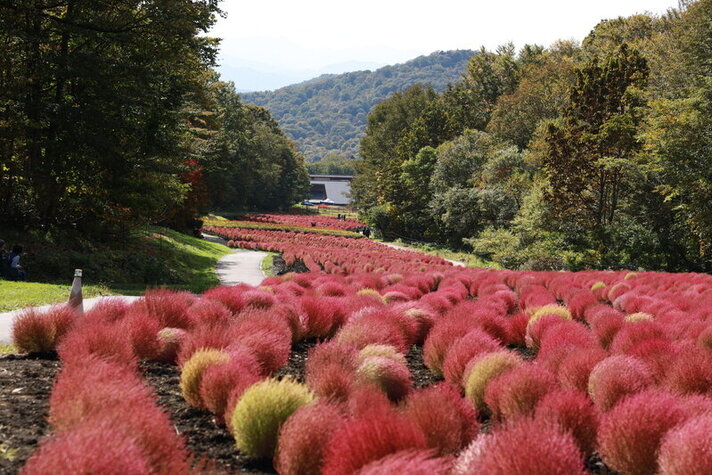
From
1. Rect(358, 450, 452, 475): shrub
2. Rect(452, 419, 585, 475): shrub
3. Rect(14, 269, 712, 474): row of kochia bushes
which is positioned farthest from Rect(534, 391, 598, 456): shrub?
Rect(358, 450, 452, 475): shrub

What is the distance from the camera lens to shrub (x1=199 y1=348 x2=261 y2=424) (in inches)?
133

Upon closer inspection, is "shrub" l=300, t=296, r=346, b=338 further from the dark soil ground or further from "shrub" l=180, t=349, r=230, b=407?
the dark soil ground

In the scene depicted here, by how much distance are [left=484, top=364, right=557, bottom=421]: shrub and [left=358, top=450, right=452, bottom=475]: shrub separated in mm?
1240

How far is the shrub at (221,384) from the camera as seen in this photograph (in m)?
3.38

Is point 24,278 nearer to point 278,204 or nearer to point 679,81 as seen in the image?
point 679,81

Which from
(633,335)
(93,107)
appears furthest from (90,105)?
(633,335)

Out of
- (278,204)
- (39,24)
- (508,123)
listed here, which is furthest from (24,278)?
(278,204)

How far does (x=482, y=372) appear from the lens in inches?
153

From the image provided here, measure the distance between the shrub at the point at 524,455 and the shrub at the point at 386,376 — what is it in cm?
137

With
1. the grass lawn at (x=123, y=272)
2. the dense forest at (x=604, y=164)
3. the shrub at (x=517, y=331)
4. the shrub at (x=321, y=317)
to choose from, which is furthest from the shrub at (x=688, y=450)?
the dense forest at (x=604, y=164)

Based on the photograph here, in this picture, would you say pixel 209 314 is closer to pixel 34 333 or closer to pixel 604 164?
pixel 34 333

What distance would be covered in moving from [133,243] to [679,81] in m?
24.6

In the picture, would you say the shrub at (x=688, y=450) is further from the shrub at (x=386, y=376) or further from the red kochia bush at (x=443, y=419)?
the shrub at (x=386, y=376)

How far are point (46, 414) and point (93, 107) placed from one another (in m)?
12.9
